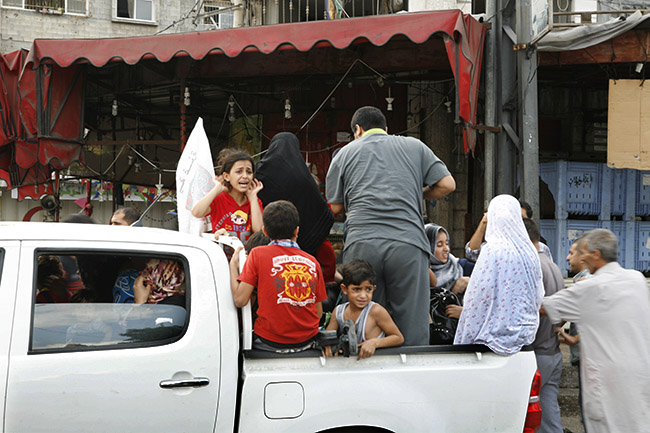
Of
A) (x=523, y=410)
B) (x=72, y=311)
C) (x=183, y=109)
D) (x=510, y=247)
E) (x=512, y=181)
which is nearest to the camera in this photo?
(x=72, y=311)

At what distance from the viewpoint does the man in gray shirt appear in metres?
3.50

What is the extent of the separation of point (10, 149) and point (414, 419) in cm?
834

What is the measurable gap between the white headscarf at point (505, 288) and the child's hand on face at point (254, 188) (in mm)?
1395

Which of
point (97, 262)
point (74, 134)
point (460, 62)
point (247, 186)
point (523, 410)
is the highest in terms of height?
point (460, 62)

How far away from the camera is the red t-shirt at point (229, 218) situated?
367 centimetres

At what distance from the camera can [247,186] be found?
3.71 meters

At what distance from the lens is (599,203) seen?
8.83 meters

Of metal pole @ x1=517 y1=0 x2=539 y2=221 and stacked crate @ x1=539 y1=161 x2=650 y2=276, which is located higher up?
metal pole @ x1=517 y1=0 x2=539 y2=221

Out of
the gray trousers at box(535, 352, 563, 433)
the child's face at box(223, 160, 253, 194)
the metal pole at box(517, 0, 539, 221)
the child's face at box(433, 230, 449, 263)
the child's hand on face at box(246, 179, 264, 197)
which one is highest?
the metal pole at box(517, 0, 539, 221)

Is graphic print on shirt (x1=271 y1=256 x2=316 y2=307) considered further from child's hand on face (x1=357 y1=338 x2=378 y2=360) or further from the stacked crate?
the stacked crate

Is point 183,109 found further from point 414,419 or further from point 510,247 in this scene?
point 414,419

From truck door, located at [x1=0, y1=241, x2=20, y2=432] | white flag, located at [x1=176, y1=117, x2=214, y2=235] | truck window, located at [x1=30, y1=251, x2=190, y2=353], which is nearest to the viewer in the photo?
truck door, located at [x1=0, y1=241, x2=20, y2=432]

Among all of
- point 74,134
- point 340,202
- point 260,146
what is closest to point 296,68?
point 260,146

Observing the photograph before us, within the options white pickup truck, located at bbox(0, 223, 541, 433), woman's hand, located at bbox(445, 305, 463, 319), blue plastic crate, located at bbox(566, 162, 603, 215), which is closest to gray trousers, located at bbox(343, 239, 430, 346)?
woman's hand, located at bbox(445, 305, 463, 319)
